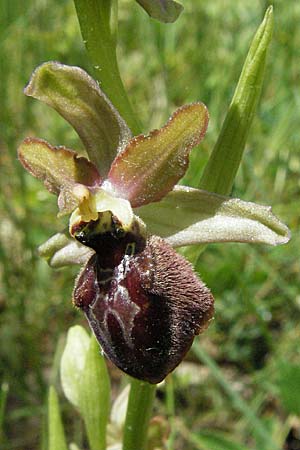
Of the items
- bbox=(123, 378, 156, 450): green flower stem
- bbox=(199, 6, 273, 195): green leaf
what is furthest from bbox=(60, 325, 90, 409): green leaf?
bbox=(199, 6, 273, 195): green leaf

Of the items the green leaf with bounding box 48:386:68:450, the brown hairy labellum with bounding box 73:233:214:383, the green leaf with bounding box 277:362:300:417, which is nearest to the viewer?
the brown hairy labellum with bounding box 73:233:214:383

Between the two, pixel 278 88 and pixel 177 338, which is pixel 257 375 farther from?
pixel 278 88

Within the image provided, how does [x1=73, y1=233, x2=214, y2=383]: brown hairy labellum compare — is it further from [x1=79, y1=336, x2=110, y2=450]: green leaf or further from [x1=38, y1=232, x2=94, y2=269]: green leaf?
[x1=79, y1=336, x2=110, y2=450]: green leaf

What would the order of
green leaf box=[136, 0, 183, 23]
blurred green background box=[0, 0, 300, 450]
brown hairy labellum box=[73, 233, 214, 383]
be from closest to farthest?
brown hairy labellum box=[73, 233, 214, 383] → green leaf box=[136, 0, 183, 23] → blurred green background box=[0, 0, 300, 450]

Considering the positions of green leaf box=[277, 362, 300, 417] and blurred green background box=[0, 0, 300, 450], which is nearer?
green leaf box=[277, 362, 300, 417]

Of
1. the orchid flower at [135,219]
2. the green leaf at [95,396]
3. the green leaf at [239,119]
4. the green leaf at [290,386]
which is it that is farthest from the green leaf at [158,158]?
the green leaf at [290,386]

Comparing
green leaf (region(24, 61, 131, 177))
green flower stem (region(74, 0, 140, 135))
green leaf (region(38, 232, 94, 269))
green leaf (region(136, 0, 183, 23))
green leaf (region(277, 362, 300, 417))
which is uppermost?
green leaf (region(136, 0, 183, 23))

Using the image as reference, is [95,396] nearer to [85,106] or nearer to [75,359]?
[75,359]
